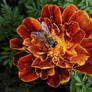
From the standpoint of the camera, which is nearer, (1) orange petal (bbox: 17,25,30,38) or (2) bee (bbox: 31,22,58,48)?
(2) bee (bbox: 31,22,58,48)

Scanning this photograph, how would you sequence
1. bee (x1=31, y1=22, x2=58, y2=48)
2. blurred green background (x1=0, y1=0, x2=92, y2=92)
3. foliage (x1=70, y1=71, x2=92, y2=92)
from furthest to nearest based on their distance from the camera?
blurred green background (x1=0, y1=0, x2=92, y2=92), foliage (x1=70, y1=71, x2=92, y2=92), bee (x1=31, y1=22, x2=58, y2=48)

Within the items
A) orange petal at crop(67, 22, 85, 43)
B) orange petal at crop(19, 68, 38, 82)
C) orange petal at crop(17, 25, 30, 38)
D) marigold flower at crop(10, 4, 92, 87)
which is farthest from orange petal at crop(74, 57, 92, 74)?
orange petal at crop(17, 25, 30, 38)

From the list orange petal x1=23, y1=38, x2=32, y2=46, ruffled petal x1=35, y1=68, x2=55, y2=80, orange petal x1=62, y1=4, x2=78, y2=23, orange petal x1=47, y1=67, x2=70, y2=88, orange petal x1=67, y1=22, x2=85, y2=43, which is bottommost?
orange petal x1=47, y1=67, x2=70, y2=88

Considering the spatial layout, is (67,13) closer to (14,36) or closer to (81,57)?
(81,57)

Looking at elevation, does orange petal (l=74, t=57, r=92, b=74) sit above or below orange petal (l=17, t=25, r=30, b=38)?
below

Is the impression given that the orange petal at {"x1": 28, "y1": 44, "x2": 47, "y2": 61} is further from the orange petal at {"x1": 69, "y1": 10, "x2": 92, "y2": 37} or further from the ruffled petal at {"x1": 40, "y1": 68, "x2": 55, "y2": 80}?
the orange petal at {"x1": 69, "y1": 10, "x2": 92, "y2": 37}

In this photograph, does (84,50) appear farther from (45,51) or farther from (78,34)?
(45,51)

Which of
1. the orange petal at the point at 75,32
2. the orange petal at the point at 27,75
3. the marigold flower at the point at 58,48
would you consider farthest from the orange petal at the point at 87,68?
the orange petal at the point at 27,75

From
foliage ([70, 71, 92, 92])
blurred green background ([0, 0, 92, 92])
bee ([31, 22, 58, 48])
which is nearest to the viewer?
bee ([31, 22, 58, 48])
